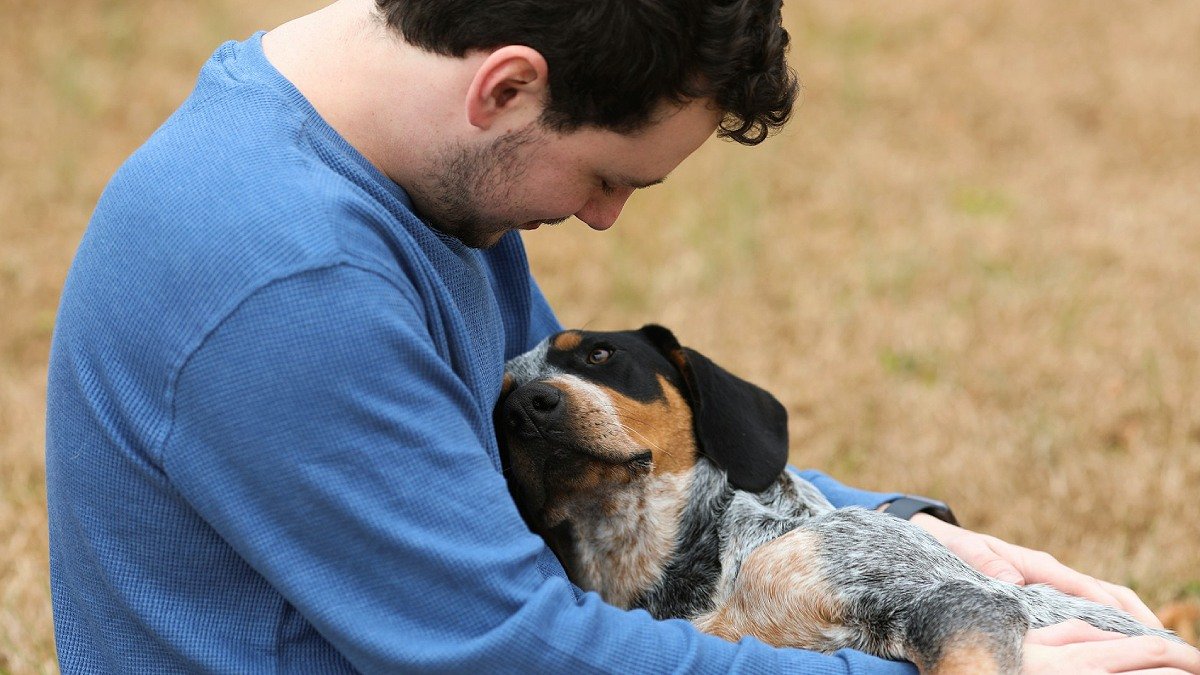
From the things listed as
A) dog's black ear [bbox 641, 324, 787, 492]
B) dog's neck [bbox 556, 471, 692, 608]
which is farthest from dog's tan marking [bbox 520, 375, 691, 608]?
dog's black ear [bbox 641, 324, 787, 492]

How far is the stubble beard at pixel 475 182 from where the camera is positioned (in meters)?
2.17

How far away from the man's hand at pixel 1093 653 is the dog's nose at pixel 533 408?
3.82 feet

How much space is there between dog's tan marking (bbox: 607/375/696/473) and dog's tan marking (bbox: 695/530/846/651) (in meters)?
0.40

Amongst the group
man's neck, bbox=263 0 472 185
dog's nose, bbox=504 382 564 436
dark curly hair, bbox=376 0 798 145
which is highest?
dark curly hair, bbox=376 0 798 145

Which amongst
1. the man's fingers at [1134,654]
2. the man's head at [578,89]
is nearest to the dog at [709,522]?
the man's fingers at [1134,654]

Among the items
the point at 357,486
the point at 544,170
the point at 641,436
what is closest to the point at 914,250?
the point at 641,436

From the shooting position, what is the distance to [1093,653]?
237cm

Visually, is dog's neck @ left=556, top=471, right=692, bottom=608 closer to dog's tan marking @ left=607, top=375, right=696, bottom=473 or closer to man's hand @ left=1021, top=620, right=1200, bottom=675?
dog's tan marking @ left=607, top=375, right=696, bottom=473

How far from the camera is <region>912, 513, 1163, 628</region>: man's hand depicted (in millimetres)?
2955

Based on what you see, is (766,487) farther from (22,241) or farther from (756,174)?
(22,241)

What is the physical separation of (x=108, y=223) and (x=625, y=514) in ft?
5.03

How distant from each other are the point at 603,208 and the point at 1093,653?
132 cm

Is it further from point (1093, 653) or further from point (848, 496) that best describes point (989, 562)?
point (1093, 653)

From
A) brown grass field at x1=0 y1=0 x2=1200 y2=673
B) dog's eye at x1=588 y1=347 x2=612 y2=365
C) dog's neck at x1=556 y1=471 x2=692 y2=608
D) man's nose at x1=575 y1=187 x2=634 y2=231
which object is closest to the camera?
man's nose at x1=575 y1=187 x2=634 y2=231
